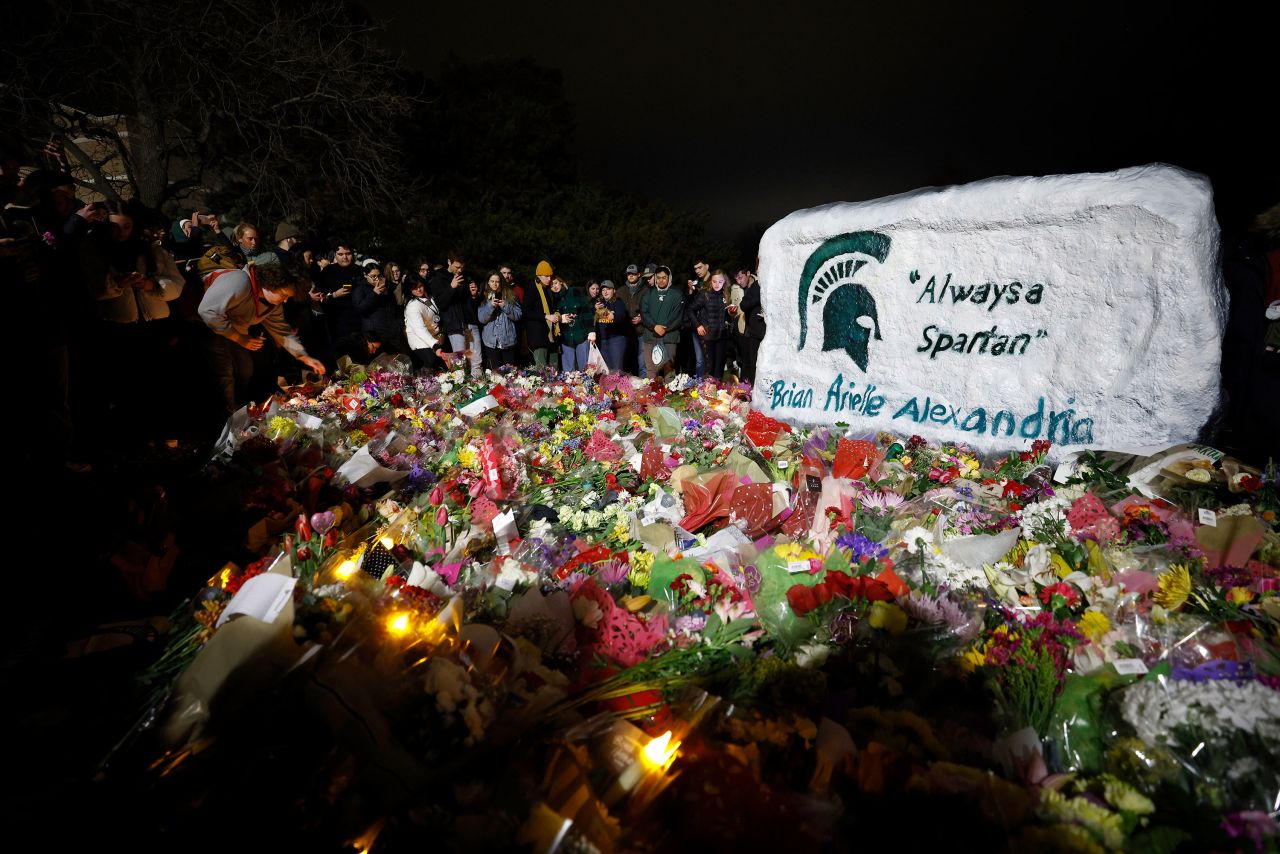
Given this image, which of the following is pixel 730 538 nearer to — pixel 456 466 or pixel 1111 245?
pixel 456 466

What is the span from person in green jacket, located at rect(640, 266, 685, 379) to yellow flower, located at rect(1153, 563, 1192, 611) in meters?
5.93

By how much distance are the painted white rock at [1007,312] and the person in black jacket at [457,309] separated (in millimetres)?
4720

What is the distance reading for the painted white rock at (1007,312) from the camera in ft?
11.3

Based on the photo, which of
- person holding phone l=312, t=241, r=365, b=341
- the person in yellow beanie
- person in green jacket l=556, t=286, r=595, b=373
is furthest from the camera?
the person in yellow beanie

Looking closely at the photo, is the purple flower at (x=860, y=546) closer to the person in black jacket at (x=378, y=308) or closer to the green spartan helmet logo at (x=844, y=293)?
the green spartan helmet logo at (x=844, y=293)

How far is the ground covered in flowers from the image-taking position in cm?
154

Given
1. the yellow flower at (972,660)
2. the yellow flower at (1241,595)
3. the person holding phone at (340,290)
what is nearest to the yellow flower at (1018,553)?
the yellow flower at (1241,595)

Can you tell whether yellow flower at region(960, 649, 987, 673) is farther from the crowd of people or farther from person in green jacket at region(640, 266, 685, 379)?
person in green jacket at region(640, 266, 685, 379)

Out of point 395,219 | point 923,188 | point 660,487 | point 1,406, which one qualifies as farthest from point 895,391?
point 395,219

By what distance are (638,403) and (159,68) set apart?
12.9 m

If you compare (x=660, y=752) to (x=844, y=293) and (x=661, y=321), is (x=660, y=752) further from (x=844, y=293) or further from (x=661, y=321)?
(x=661, y=321)

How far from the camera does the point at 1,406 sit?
3564 millimetres

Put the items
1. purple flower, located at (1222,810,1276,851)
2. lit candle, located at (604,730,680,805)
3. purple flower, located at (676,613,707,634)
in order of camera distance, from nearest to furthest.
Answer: purple flower, located at (1222,810,1276,851)
lit candle, located at (604,730,680,805)
purple flower, located at (676,613,707,634)

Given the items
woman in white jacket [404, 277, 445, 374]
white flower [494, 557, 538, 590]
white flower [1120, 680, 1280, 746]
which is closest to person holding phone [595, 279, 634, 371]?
woman in white jacket [404, 277, 445, 374]
